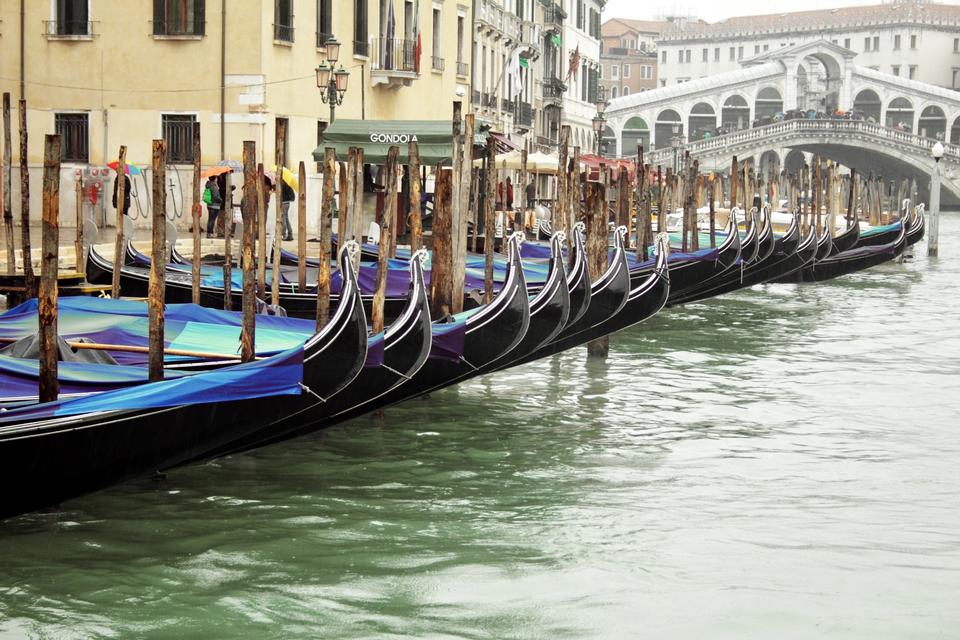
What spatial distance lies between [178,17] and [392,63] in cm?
334

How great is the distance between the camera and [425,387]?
7.21m

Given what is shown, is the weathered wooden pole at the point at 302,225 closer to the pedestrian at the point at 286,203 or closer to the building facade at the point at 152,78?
the pedestrian at the point at 286,203

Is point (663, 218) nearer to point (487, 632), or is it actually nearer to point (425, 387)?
point (425, 387)

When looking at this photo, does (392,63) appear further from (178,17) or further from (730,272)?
(730,272)

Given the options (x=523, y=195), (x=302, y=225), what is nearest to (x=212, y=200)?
(x=523, y=195)

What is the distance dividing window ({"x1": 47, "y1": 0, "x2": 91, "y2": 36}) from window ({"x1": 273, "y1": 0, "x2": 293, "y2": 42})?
73.8 inches

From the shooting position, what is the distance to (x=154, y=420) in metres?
5.02

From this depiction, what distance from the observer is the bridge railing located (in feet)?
129

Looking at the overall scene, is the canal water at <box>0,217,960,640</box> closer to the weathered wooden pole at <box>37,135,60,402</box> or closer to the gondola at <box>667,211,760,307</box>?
the weathered wooden pole at <box>37,135,60,402</box>

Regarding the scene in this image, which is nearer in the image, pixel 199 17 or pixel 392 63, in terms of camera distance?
pixel 199 17

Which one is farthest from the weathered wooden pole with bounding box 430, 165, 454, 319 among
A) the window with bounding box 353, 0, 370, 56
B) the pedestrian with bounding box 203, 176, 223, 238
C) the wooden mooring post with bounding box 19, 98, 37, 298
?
the window with bounding box 353, 0, 370, 56

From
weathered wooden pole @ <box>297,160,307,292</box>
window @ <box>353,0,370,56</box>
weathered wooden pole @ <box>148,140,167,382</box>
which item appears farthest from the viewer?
window @ <box>353,0,370,56</box>

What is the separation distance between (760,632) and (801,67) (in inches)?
2050

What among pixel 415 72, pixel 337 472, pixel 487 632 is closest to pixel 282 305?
pixel 337 472
